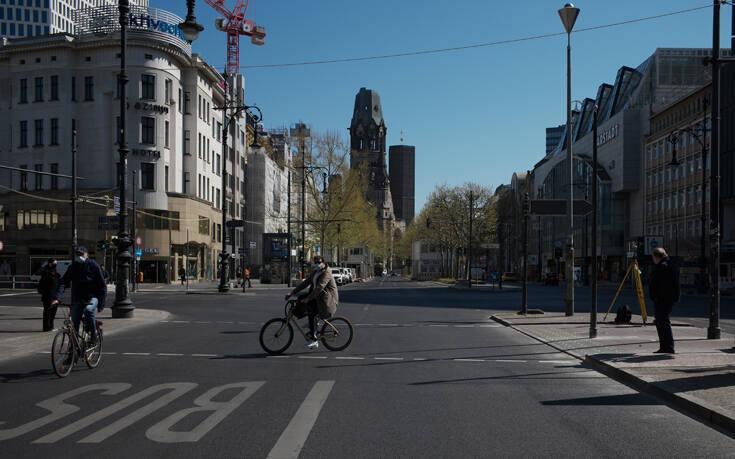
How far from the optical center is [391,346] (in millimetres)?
14203

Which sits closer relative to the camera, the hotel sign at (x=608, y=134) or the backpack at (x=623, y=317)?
the backpack at (x=623, y=317)

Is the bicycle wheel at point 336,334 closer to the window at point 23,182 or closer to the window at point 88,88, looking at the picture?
the window at point 88,88

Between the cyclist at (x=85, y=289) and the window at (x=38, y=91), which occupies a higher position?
the window at (x=38, y=91)

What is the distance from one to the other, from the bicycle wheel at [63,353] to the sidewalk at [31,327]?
2.43 meters

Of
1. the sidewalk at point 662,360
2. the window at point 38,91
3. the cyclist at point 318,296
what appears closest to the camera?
the sidewalk at point 662,360

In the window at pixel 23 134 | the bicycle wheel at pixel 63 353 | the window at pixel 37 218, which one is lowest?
the bicycle wheel at pixel 63 353

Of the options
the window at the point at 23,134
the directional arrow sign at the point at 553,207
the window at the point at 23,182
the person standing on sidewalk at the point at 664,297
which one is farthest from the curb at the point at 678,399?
the window at the point at 23,134

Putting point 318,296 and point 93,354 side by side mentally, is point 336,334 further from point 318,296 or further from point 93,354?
point 93,354

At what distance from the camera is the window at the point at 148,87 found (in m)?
58.5

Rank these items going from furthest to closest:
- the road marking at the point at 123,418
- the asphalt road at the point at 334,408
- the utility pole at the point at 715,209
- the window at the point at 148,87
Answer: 1. the window at the point at 148,87
2. the utility pole at the point at 715,209
3. the road marking at the point at 123,418
4. the asphalt road at the point at 334,408

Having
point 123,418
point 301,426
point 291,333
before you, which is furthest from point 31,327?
point 301,426

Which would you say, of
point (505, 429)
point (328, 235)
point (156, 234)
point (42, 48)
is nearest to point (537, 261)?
point (328, 235)

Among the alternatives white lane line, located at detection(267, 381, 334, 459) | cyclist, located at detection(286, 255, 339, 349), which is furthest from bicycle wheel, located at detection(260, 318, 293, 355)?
white lane line, located at detection(267, 381, 334, 459)

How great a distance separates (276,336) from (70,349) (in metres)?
3.59
